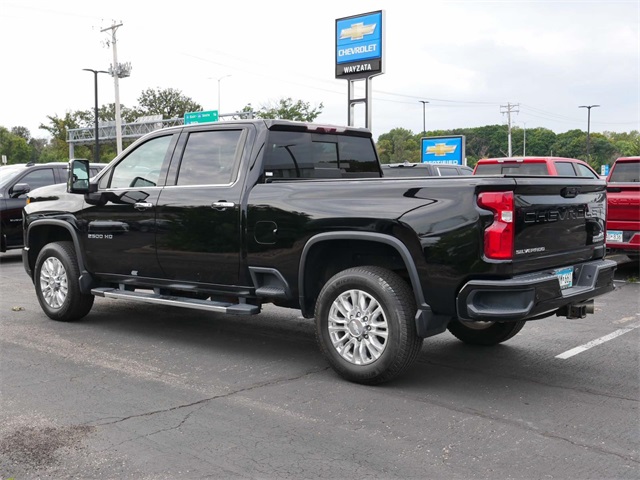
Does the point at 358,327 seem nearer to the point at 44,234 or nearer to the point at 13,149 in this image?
the point at 44,234

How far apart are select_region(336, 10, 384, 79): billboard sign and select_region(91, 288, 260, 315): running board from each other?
1607 cm

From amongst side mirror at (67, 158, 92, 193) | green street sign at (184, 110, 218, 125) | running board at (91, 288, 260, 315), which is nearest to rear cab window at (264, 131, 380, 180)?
running board at (91, 288, 260, 315)

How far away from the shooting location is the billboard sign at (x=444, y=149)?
33.1 meters

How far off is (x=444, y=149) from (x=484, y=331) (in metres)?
28.8

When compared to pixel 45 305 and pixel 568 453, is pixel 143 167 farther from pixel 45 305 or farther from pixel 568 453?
pixel 568 453

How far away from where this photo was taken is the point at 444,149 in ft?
113

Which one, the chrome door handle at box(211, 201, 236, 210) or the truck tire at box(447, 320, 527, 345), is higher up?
the chrome door handle at box(211, 201, 236, 210)

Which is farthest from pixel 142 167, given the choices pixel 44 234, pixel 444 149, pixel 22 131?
pixel 22 131

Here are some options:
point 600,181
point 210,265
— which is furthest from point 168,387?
point 600,181

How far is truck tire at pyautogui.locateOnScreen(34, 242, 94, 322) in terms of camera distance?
7.39 m

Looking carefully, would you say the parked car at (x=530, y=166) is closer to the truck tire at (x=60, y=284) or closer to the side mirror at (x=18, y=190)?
the truck tire at (x=60, y=284)

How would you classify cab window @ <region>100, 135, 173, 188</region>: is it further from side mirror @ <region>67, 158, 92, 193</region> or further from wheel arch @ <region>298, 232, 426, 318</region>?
wheel arch @ <region>298, 232, 426, 318</region>

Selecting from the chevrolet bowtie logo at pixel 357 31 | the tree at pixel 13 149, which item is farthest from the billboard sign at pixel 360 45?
the tree at pixel 13 149

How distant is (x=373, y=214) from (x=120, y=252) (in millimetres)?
2981
